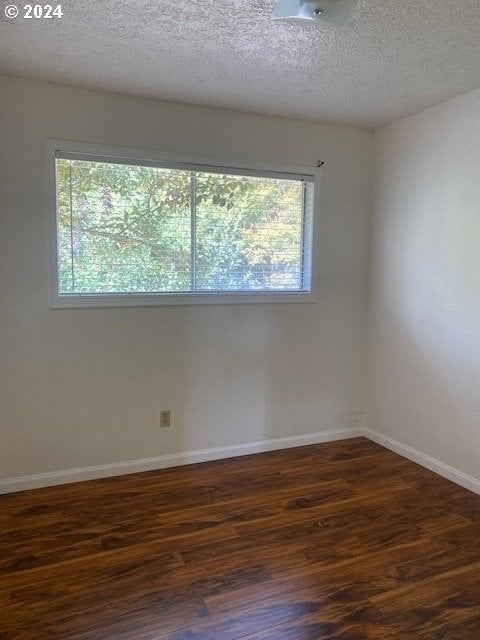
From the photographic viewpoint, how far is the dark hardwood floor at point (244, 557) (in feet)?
5.50

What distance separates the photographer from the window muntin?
8.83 feet

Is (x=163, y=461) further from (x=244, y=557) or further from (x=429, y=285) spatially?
(x=429, y=285)

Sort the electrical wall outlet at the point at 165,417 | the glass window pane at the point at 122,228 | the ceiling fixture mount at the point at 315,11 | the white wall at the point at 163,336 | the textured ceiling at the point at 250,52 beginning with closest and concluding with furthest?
the ceiling fixture mount at the point at 315,11
the textured ceiling at the point at 250,52
the white wall at the point at 163,336
the glass window pane at the point at 122,228
the electrical wall outlet at the point at 165,417

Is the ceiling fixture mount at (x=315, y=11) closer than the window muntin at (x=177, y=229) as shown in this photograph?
Yes

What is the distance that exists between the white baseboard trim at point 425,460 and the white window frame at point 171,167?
47.5 inches

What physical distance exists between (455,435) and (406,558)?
1.06m

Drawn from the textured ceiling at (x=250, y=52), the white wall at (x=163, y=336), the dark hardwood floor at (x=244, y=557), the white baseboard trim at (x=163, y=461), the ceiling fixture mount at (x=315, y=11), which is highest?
the textured ceiling at (x=250, y=52)

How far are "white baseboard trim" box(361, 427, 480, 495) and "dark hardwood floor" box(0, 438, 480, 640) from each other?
9cm

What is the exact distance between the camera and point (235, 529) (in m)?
2.29

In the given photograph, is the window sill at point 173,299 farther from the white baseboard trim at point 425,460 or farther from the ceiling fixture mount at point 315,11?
the ceiling fixture mount at point 315,11

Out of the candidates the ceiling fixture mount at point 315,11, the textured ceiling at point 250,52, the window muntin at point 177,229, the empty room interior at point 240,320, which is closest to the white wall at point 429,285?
the empty room interior at point 240,320

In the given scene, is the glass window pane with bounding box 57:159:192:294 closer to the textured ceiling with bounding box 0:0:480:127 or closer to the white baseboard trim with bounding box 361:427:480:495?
the textured ceiling with bounding box 0:0:480:127

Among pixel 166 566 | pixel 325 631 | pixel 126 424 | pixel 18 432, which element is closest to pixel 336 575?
pixel 325 631

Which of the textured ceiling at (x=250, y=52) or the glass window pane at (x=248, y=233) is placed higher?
the textured ceiling at (x=250, y=52)
